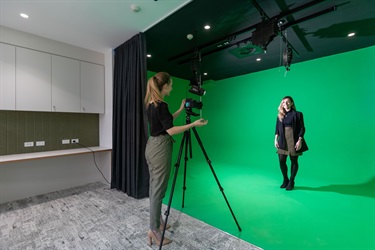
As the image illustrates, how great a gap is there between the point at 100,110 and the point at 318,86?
438 cm

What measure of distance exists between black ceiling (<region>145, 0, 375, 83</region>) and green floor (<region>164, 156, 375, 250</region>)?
207cm

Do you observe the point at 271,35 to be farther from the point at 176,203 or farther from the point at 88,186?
the point at 88,186

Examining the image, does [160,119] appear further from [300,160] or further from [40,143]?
[300,160]

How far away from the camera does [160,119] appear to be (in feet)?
5.00

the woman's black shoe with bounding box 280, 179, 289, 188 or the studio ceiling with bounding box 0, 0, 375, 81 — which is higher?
the studio ceiling with bounding box 0, 0, 375, 81

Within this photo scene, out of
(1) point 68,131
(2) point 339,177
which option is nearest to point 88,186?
(1) point 68,131

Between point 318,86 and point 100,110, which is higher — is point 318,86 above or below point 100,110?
above

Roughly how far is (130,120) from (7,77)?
171 centimetres

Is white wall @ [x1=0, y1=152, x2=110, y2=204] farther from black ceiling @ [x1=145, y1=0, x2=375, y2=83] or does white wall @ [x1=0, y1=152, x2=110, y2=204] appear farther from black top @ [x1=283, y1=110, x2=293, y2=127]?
black top @ [x1=283, y1=110, x2=293, y2=127]

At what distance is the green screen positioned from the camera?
193 centimetres

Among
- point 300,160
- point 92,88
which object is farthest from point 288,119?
point 92,88

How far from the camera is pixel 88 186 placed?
3.15 m

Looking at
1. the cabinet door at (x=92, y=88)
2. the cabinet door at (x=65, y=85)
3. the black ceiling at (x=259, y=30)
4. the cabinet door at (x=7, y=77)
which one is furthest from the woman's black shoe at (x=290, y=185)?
the cabinet door at (x=7, y=77)

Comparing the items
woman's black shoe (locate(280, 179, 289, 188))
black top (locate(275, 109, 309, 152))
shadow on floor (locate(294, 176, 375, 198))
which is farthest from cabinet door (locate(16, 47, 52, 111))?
shadow on floor (locate(294, 176, 375, 198))
